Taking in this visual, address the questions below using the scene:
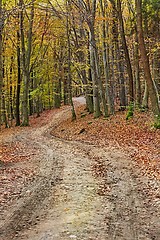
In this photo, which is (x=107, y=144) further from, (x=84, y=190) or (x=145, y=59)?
(x=84, y=190)

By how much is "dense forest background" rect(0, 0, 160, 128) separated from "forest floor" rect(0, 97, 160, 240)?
11.7 feet

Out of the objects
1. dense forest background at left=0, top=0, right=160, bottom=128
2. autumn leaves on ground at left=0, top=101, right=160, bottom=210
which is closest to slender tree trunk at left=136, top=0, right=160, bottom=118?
dense forest background at left=0, top=0, right=160, bottom=128

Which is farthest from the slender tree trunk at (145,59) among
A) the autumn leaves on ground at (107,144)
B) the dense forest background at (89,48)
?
the autumn leaves on ground at (107,144)

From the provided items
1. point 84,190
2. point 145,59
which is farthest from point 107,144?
point 84,190

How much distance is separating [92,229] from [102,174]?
4.48 metres


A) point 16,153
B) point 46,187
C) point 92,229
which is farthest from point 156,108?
point 92,229

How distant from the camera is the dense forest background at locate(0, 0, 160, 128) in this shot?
68.0 ft

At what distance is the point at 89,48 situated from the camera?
2534 centimetres

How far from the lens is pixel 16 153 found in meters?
15.8

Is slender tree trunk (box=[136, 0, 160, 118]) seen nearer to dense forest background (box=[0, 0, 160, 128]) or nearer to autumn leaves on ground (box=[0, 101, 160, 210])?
dense forest background (box=[0, 0, 160, 128])

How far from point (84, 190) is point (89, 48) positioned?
59.9ft

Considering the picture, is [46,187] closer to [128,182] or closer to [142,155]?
[128,182]

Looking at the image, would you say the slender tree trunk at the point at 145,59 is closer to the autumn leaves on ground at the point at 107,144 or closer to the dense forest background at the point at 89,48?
the dense forest background at the point at 89,48

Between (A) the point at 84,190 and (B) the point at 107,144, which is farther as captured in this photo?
(B) the point at 107,144
